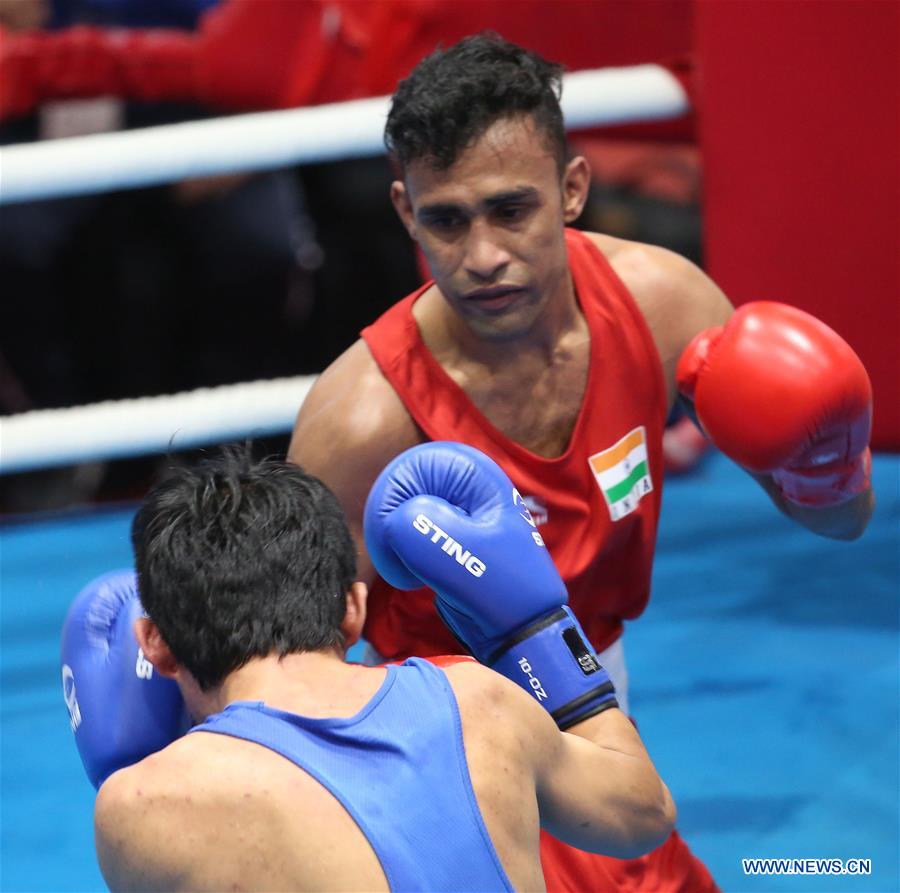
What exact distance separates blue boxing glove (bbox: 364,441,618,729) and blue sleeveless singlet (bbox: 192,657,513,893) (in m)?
0.24

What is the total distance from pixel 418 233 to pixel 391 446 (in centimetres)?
25

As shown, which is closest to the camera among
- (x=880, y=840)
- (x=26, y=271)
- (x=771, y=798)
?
(x=880, y=840)

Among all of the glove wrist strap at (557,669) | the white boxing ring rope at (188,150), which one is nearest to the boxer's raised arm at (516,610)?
the glove wrist strap at (557,669)

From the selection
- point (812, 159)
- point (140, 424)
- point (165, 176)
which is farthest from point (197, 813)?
point (812, 159)

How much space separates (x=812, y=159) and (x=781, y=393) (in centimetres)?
98

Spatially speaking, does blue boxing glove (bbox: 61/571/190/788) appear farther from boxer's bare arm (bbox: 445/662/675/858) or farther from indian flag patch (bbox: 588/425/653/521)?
indian flag patch (bbox: 588/425/653/521)

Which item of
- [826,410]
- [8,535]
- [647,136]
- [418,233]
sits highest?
[418,233]

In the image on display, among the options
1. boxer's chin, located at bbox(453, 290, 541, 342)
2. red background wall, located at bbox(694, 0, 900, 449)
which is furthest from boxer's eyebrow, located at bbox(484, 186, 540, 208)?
red background wall, located at bbox(694, 0, 900, 449)

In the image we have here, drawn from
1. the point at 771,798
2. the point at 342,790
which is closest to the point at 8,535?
the point at 771,798

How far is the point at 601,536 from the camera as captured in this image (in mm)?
1869

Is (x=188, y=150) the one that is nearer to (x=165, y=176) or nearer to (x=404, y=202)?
(x=165, y=176)

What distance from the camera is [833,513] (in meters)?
1.98

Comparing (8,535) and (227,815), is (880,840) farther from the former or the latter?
(8,535)

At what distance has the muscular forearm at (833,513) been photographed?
6.47 feet
